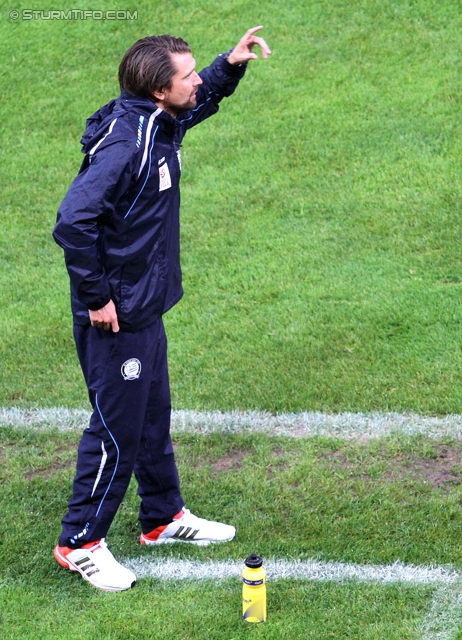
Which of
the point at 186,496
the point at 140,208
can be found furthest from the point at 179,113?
the point at 186,496

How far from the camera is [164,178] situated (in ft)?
12.3

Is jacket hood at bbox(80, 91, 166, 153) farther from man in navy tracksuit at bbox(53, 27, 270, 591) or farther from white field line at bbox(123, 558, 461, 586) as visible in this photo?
white field line at bbox(123, 558, 461, 586)

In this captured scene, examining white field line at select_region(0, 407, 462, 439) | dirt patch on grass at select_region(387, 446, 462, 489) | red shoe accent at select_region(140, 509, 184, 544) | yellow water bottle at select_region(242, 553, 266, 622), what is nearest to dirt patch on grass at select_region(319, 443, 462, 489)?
dirt patch on grass at select_region(387, 446, 462, 489)

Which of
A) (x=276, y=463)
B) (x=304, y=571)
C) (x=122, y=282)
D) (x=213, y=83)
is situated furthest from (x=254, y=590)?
(x=213, y=83)

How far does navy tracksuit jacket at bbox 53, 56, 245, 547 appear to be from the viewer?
11.6 ft

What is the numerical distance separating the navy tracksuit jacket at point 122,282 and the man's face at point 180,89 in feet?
0.27

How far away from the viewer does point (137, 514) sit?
4559 millimetres

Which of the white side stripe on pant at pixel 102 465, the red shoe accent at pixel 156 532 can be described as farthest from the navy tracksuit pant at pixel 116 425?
the red shoe accent at pixel 156 532

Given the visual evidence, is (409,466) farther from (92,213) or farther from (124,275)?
(92,213)

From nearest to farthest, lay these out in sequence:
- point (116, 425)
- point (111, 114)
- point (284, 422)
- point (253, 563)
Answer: point (253, 563), point (111, 114), point (116, 425), point (284, 422)

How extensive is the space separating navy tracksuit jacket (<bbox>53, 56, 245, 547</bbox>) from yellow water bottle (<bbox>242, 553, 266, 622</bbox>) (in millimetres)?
761

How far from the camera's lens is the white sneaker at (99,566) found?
3.94 meters

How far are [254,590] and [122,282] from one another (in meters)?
1.30

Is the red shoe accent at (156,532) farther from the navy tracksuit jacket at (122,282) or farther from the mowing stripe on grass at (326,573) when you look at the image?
the navy tracksuit jacket at (122,282)
